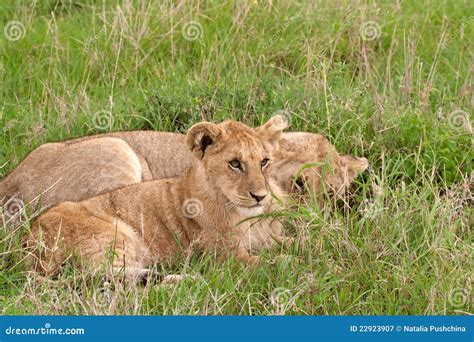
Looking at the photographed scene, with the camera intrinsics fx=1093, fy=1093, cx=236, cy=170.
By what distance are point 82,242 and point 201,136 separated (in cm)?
89

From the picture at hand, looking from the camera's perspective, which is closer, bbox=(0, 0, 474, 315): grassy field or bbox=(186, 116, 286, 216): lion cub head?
bbox=(0, 0, 474, 315): grassy field

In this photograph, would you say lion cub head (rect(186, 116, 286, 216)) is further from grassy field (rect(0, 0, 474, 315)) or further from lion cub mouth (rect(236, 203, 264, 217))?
grassy field (rect(0, 0, 474, 315))

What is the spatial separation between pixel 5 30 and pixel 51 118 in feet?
4.71

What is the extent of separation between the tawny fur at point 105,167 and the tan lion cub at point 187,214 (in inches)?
15.5

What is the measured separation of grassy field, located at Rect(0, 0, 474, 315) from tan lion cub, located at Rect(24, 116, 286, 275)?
0.16m

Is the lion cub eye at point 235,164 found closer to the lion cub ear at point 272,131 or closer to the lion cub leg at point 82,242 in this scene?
the lion cub ear at point 272,131

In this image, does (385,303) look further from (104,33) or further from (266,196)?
(104,33)

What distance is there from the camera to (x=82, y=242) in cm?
598

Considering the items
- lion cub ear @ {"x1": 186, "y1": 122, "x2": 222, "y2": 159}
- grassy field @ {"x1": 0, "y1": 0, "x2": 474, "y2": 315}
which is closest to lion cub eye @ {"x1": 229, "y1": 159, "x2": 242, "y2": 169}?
lion cub ear @ {"x1": 186, "y1": 122, "x2": 222, "y2": 159}

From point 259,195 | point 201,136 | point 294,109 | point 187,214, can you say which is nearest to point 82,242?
point 187,214

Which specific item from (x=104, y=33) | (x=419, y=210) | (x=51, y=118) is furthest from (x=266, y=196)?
(x=104, y=33)

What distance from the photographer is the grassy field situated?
5.40 metres

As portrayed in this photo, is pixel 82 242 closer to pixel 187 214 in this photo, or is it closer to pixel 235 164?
pixel 187 214

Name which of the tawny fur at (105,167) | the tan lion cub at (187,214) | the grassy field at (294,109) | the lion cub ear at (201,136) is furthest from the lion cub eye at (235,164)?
the tawny fur at (105,167)
